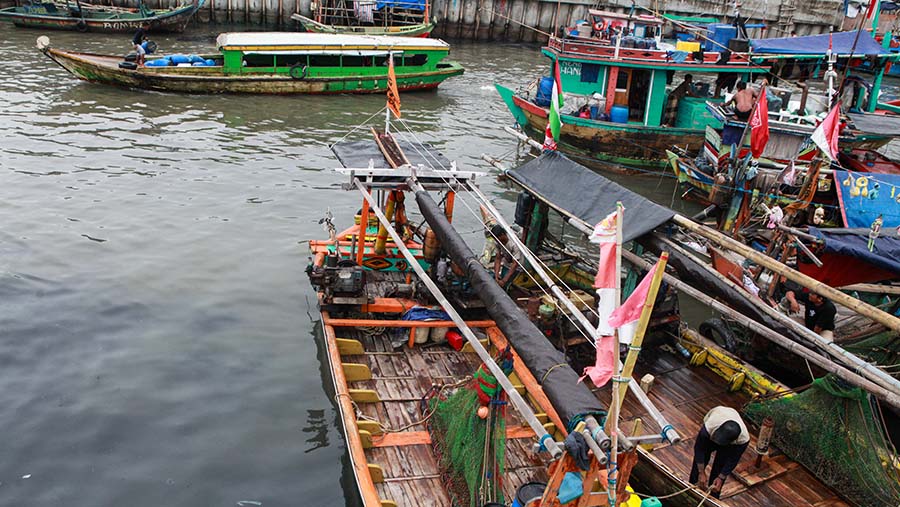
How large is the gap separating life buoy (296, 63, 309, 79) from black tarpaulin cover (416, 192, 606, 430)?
21.9 meters

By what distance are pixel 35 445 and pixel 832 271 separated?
519 inches

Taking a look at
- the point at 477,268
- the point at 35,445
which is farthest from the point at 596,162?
the point at 35,445

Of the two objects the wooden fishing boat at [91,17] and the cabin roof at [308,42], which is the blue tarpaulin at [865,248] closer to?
the cabin roof at [308,42]

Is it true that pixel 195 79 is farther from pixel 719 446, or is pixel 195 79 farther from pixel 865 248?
pixel 719 446

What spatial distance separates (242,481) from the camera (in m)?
9.45

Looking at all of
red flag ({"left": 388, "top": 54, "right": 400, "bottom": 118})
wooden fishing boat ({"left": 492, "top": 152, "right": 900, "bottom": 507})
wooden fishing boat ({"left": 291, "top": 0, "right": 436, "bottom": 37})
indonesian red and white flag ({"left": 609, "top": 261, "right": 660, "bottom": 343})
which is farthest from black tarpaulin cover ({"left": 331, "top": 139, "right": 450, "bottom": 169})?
wooden fishing boat ({"left": 291, "top": 0, "right": 436, "bottom": 37})

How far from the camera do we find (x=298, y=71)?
2897cm

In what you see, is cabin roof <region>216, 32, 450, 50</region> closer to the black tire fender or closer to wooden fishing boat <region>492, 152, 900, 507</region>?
wooden fishing boat <region>492, 152, 900, 507</region>

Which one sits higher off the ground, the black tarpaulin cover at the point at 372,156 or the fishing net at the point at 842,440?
the black tarpaulin cover at the point at 372,156

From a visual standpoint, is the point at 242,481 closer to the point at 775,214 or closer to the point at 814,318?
the point at 814,318

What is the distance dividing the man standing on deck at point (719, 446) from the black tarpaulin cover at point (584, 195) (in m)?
2.76

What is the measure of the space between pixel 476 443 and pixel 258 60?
82.6 feet

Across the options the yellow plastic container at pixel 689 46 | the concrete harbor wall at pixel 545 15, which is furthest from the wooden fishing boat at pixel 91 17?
the yellow plastic container at pixel 689 46

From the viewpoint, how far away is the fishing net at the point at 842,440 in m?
7.92
